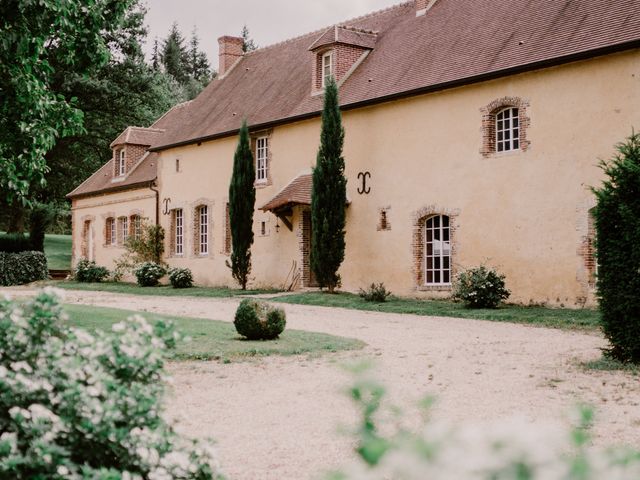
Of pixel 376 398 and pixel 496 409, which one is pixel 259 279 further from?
pixel 376 398

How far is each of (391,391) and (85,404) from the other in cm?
477

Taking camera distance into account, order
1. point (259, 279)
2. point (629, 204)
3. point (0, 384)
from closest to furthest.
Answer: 1. point (0, 384)
2. point (629, 204)
3. point (259, 279)

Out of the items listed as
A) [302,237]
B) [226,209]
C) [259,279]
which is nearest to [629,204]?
[302,237]

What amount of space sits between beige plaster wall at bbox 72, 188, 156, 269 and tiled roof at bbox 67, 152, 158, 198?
1.00 ft

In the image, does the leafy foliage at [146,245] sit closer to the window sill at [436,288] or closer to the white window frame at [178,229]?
the white window frame at [178,229]

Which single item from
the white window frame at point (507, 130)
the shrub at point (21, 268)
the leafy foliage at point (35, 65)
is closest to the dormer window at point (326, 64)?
the white window frame at point (507, 130)

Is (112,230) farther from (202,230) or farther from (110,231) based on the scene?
(202,230)

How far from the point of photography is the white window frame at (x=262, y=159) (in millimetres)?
24891

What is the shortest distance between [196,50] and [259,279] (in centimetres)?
6029

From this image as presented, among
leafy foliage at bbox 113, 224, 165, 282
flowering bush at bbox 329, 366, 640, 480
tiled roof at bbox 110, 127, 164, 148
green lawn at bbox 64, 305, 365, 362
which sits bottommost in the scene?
green lawn at bbox 64, 305, 365, 362

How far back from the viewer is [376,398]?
199 centimetres

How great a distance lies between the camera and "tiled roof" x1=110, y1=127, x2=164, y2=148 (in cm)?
3216

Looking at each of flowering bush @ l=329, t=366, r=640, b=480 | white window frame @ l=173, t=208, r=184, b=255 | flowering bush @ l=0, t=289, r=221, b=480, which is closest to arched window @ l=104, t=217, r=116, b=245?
white window frame @ l=173, t=208, r=184, b=255

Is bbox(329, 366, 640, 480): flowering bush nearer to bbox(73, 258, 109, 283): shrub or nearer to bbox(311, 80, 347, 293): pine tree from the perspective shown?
bbox(311, 80, 347, 293): pine tree
